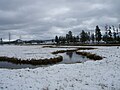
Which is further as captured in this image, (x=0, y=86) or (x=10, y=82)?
(x=10, y=82)

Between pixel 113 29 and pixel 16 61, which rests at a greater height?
pixel 113 29

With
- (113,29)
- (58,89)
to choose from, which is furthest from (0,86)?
(113,29)

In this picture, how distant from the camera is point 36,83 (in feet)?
40.6

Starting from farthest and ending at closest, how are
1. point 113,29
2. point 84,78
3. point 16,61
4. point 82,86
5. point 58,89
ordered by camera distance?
point 113,29, point 16,61, point 84,78, point 82,86, point 58,89

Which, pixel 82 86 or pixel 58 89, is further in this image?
pixel 82 86

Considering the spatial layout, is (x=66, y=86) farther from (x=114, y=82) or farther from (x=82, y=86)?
(x=114, y=82)

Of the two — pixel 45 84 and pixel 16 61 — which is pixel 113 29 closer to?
pixel 16 61

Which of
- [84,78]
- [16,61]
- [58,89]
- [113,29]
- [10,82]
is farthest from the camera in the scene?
[113,29]

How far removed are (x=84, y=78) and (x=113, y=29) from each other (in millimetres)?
96785

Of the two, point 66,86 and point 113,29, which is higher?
point 113,29

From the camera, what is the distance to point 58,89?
10930 millimetres

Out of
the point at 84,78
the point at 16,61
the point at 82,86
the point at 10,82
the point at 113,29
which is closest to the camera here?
the point at 82,86

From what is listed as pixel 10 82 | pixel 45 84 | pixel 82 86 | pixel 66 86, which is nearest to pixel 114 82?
pixel 82 86

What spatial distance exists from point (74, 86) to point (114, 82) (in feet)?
9.35
